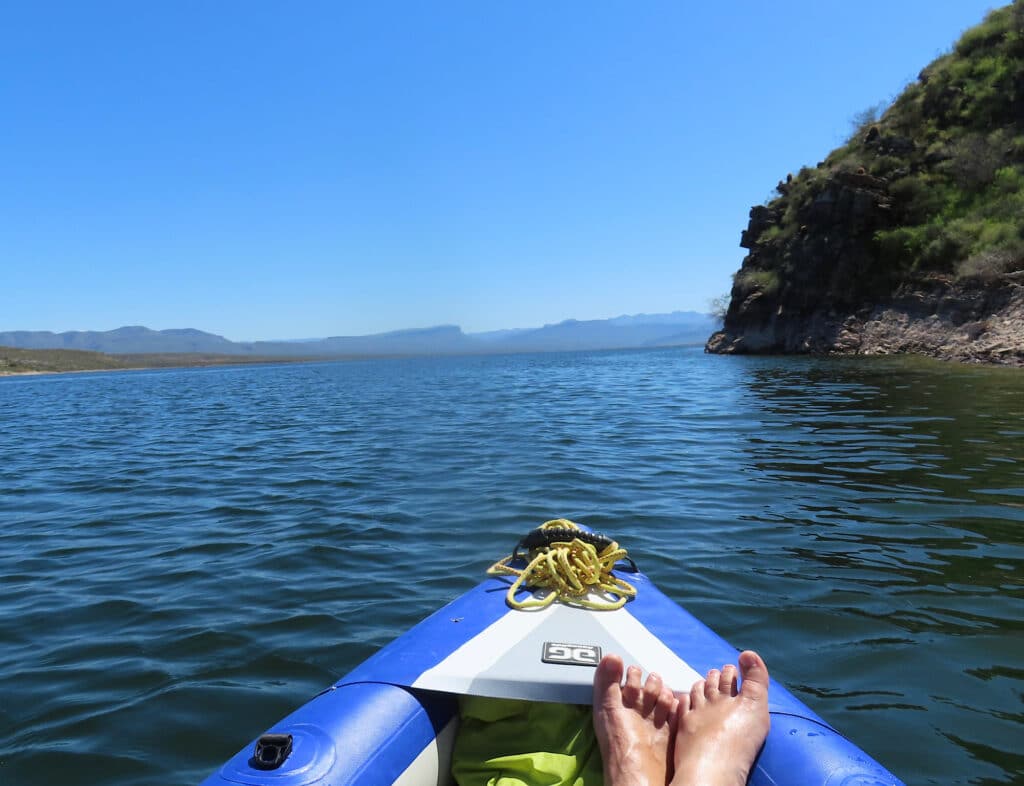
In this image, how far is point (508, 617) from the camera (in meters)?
3.39

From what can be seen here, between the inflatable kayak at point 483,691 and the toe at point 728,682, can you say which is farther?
the toe at point 728,682

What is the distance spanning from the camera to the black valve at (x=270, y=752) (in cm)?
222

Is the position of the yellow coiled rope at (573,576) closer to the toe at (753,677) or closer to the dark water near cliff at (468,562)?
the toe at (753,677)

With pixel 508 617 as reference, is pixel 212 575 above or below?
below

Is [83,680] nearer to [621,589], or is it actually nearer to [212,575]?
[212,575]

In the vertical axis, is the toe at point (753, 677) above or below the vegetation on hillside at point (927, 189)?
below

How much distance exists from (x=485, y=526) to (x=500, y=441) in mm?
6101

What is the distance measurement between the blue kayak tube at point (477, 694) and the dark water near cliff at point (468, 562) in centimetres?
92

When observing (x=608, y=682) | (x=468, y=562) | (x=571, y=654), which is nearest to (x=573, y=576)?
(x=571, y=654)

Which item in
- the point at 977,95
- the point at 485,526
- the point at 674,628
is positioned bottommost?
the point at 485,526

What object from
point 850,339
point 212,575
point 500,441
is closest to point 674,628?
point 212,575

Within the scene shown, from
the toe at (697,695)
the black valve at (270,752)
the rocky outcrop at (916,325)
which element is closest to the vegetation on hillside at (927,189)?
the rocky outcrop at (916,325)

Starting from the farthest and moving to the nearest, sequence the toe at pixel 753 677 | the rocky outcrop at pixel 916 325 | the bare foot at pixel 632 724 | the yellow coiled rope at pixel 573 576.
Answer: the rocky outcrop at pixel 916 325
the yellow coiled rope at pixel 573 576
the toe at pixel 753 677
the bare foot at pixel 632 724

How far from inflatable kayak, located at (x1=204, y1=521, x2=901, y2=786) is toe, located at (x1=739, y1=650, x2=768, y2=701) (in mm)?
83
